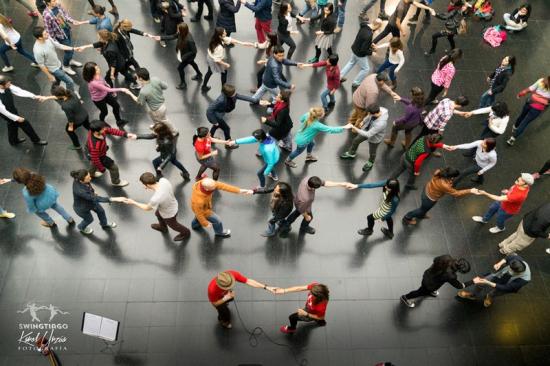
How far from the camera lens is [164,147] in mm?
7465

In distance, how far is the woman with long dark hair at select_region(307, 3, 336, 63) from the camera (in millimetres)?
9562

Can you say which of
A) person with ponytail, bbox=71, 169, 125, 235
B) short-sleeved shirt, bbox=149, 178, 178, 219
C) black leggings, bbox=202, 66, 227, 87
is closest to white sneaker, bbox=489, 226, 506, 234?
short-sleeved shirt, bbox=149, 178, 178, 219

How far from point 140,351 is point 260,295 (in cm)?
193

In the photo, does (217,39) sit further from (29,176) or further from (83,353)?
(83,353)

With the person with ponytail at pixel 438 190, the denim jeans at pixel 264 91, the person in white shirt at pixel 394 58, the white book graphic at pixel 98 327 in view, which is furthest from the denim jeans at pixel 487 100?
the white book graphic at pixel 98 327

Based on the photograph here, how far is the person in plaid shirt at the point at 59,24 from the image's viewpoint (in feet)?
29.9

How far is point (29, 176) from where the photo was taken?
6531mm

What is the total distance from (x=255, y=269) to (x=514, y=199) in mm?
4264

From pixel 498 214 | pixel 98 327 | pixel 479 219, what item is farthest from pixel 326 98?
pixel 98 327

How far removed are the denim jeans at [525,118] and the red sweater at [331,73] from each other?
3.81 m

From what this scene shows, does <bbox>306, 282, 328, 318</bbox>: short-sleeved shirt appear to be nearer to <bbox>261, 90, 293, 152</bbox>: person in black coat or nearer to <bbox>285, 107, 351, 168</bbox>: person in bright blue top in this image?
<bbox>285, 107, 351, 168</bbox>: person in bright blue top

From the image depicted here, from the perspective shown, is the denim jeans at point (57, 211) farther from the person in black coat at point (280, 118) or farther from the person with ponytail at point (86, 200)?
the person in black coat at point (280, 118)

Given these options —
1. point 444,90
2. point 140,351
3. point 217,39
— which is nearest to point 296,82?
point 217,39

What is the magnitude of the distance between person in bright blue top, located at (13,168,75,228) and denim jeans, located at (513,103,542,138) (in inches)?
344
